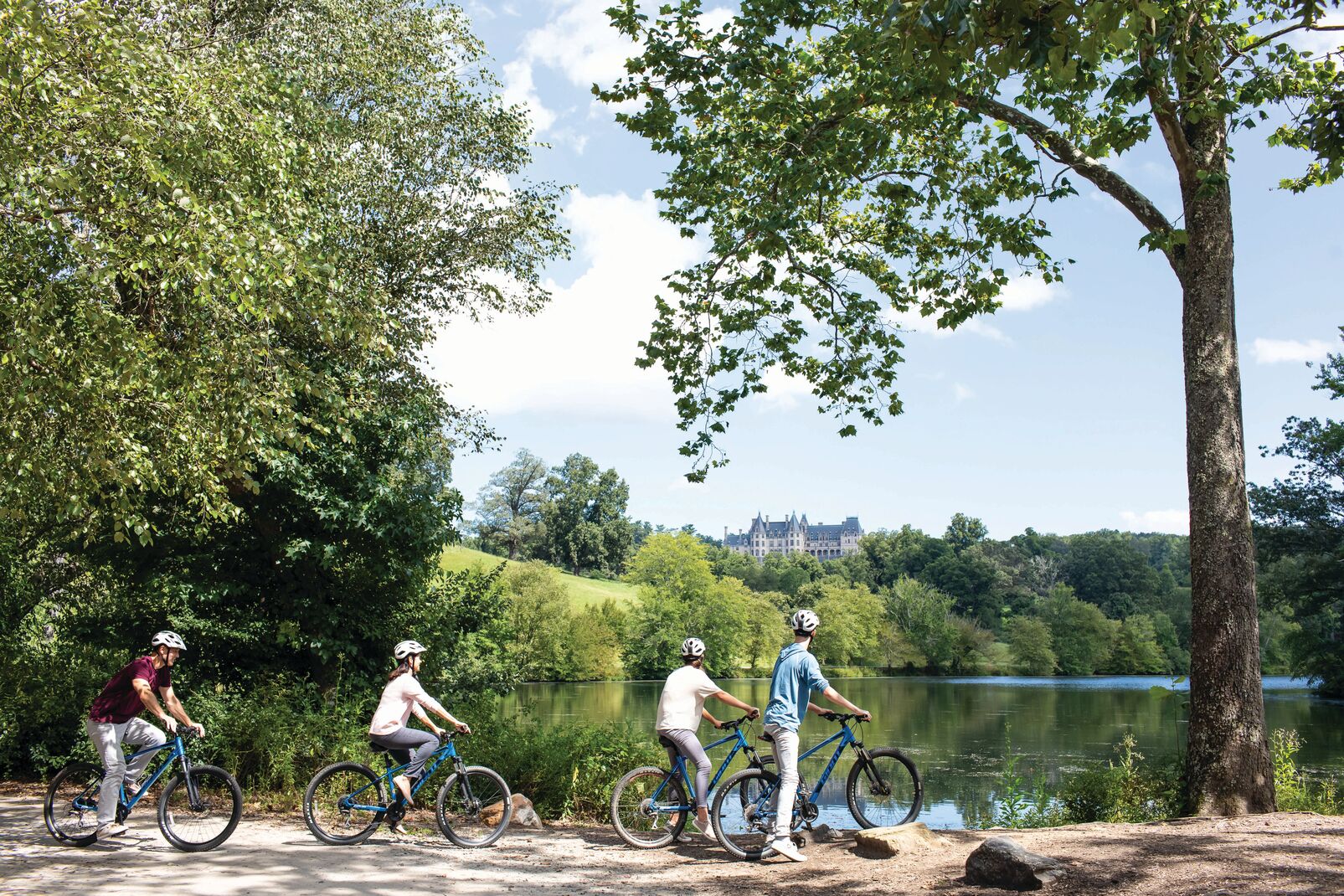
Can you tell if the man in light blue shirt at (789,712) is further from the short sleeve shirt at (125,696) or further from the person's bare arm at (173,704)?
the short sleeve shirt at (125,696)

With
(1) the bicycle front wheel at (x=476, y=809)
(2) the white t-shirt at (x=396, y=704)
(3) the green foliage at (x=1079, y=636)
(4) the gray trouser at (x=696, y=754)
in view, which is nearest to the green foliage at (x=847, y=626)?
(3) the green foliage at (x=1079, y=636)

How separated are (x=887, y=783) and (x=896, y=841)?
4.06ft

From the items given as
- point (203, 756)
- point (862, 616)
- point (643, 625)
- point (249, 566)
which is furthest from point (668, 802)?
point (862, 616)

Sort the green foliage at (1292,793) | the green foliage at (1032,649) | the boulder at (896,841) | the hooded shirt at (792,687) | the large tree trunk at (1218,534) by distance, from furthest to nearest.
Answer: the green foliage at (1032,649), the green foliage at (1292,793), the large tree trunk at (1218,534), the hooded shirt at (792,687), the boulder at (896,841)

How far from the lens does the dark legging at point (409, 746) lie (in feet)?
28.5

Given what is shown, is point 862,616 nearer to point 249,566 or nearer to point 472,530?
point 472,530

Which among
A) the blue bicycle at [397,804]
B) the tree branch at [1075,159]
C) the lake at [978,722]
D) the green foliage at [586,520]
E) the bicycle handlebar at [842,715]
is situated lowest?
the lake at [978,722]

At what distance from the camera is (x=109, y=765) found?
829cm

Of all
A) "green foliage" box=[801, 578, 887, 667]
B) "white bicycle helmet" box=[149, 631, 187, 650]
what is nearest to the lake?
"white bicycle helmet" box=[149, 631, 187, 650]

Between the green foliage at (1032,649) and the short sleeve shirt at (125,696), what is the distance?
270 feet

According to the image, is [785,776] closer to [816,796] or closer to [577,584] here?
[816,796]

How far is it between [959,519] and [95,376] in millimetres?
140024

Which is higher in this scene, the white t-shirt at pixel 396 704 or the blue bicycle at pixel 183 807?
the white t-shirt at pixel 396 704

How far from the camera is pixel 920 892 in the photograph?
21.3 feet
